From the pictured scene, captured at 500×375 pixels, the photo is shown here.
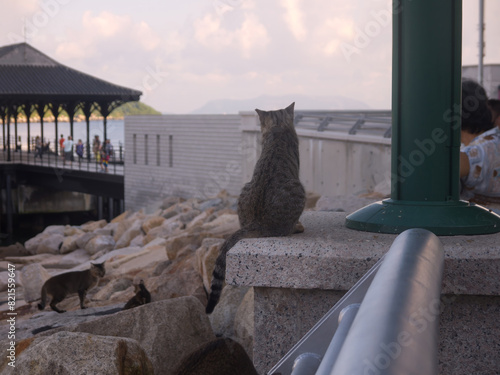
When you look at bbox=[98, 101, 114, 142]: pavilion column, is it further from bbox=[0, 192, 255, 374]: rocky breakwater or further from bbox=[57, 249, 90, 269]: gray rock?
bbox=[0, 192, 255, 374]: rocky breakwater

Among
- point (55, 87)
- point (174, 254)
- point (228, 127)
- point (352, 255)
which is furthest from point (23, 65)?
point (352, 255)

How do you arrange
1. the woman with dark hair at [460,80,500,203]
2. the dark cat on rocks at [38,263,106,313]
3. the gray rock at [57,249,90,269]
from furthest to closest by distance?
the gray rock at [57,249,90,269], the dark cat on rocks at [38,263,106,313], the woman with dark hair at [460,80,500,203]

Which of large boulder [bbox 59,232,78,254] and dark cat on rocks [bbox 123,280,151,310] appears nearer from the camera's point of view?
dark cat on rocks [bbox 123,280,151,310]

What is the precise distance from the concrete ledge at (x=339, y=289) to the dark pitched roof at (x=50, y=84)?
36614 mm

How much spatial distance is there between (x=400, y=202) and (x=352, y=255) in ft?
2.22

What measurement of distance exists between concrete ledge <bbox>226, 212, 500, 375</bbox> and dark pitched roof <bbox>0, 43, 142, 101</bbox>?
36.6m

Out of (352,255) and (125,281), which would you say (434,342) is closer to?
(352,255)

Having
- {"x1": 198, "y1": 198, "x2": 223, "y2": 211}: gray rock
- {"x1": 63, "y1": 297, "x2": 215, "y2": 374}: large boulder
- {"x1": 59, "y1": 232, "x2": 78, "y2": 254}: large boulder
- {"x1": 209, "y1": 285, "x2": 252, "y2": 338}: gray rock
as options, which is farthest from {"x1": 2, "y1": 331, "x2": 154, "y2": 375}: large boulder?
{"x1": 59, "y1": 232, "x2": 78, "y2": 254}: large boulder

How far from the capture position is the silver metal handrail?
688mm

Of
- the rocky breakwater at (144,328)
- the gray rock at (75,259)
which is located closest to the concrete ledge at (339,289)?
the rocky breakwater at (144,328)

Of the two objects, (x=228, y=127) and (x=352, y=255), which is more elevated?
(x=228, y=127)

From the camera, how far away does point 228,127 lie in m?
26.1

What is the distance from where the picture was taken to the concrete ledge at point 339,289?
7.95 feet

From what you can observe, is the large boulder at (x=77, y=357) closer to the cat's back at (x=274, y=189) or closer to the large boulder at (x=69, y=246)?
the cat's back at (x=274, y=189)
